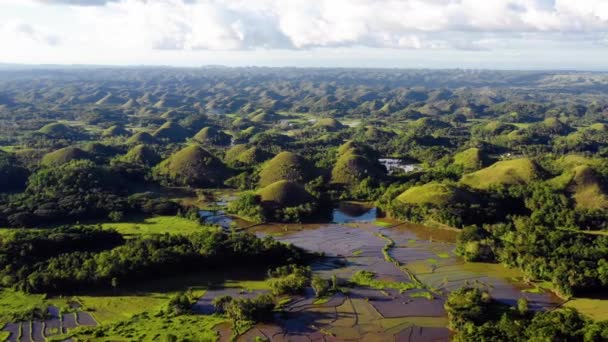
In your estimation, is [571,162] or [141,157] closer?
[571,162]

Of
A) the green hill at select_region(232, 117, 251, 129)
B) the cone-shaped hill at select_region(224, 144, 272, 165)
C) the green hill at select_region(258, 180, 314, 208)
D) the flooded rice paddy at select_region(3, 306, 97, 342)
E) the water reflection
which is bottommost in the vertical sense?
the green hill at select_region(232, 117, 251, 129)

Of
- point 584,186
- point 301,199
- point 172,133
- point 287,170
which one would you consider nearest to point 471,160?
point 584,186

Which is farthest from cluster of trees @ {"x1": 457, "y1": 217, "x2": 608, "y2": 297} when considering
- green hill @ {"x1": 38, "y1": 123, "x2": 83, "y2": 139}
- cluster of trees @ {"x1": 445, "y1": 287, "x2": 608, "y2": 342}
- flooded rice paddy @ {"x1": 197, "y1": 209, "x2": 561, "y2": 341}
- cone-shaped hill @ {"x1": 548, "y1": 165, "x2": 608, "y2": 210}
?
green hill @ {"x1": 38, "y1": 123, "x2": 83, "y2": 139}

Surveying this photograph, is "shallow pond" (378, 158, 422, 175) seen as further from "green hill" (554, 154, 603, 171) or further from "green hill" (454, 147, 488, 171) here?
"green hill" (554, 154, 603, 171)

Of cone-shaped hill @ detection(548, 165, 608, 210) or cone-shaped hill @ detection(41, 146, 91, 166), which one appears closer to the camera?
cone-shaped hill @ detection(548, 165, 608, 210)

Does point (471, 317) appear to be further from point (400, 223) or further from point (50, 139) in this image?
point (50, 139)

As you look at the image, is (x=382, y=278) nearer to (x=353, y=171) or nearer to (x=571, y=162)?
(x=353, y=171)

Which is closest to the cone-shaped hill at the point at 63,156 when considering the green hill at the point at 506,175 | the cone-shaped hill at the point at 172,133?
the cone-shaped hill at the point at 172,133

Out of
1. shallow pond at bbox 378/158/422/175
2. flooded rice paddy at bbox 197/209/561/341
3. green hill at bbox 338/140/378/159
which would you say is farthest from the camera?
green hill at bbox 338/140/378/159

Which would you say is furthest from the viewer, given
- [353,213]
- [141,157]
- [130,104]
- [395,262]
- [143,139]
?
[130,104]
